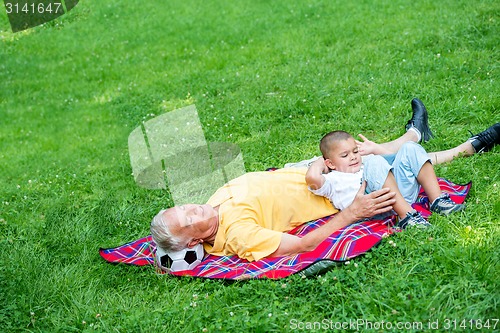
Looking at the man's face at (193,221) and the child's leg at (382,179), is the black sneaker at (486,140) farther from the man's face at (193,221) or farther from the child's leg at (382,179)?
the man's face at (193,221)

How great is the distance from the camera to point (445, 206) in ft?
15.7

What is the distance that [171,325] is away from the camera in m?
4.10

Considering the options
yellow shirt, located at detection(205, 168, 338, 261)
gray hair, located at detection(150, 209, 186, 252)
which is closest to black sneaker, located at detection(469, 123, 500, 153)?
yellow shirt, located at detection(205, 168, 338, 261)

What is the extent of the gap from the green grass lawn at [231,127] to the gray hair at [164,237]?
26 centimetres

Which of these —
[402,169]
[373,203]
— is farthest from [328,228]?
[402,169]

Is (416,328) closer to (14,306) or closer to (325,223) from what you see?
(325,223)

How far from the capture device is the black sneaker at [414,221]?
15.1 feet

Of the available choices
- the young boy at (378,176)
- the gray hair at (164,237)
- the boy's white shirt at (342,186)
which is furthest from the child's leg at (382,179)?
the gray hair at (164,237)

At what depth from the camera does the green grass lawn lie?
13.5 ft

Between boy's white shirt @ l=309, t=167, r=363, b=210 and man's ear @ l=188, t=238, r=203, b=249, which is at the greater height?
boy's white shirt @ l=309, t=167, r=363, b=210

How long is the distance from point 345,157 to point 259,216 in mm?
908

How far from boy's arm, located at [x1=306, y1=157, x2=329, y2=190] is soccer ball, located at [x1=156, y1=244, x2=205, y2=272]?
1086mm

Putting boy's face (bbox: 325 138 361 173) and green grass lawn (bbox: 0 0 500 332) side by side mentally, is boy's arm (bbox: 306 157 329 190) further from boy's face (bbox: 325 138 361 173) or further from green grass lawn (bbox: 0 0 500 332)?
green grass lawn (bbox: 0 0 500 332)

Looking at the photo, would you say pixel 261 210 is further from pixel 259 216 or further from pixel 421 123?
pixel 421 123
